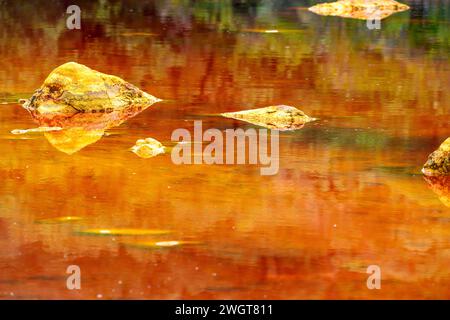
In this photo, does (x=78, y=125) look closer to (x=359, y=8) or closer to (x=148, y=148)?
(x=148, y=148)

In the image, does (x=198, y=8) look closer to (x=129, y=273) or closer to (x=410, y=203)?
(x=410, y=203)

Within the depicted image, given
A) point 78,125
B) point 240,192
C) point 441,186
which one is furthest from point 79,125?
point 441,186

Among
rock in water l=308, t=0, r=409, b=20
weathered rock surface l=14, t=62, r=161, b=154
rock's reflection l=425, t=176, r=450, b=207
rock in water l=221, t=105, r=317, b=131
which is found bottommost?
rock in water l=308, t=0, r=409, b=20

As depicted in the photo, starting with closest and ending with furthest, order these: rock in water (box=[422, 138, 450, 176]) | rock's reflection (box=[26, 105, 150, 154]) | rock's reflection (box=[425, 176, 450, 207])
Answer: rock's reflection (box=[425, 176, 450, 207])
rock in water (box=[422, 138, 450, 176])
rock's reflection (box=[26, 105, 150, 154])

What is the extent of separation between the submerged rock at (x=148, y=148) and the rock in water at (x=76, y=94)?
1.66 meters

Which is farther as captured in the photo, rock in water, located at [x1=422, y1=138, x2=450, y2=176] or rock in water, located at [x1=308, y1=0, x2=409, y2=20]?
rock in water, located at [x1=308, y1=0, x2=409, y2=20]

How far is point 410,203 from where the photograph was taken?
7.88 m

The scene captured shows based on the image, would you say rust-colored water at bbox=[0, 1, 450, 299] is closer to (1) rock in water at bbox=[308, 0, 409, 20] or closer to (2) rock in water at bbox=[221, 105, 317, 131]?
(2) rock in water at bbox=[221, 105, 317, 131]

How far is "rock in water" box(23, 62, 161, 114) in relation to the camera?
1080 centimetres

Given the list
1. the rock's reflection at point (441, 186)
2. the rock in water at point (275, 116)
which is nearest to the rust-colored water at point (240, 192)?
the rock's reflection at point (441, 186)

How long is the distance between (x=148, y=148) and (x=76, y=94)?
1.98 meters

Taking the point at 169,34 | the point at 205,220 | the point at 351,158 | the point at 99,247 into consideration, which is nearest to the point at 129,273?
the point at 99,247

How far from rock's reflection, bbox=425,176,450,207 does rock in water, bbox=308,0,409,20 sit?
12.4 m

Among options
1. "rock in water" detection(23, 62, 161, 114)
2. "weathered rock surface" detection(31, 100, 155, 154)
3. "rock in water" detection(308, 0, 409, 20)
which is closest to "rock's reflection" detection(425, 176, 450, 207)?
"weathered rock surface" detection(31, 100, 155, 154)
